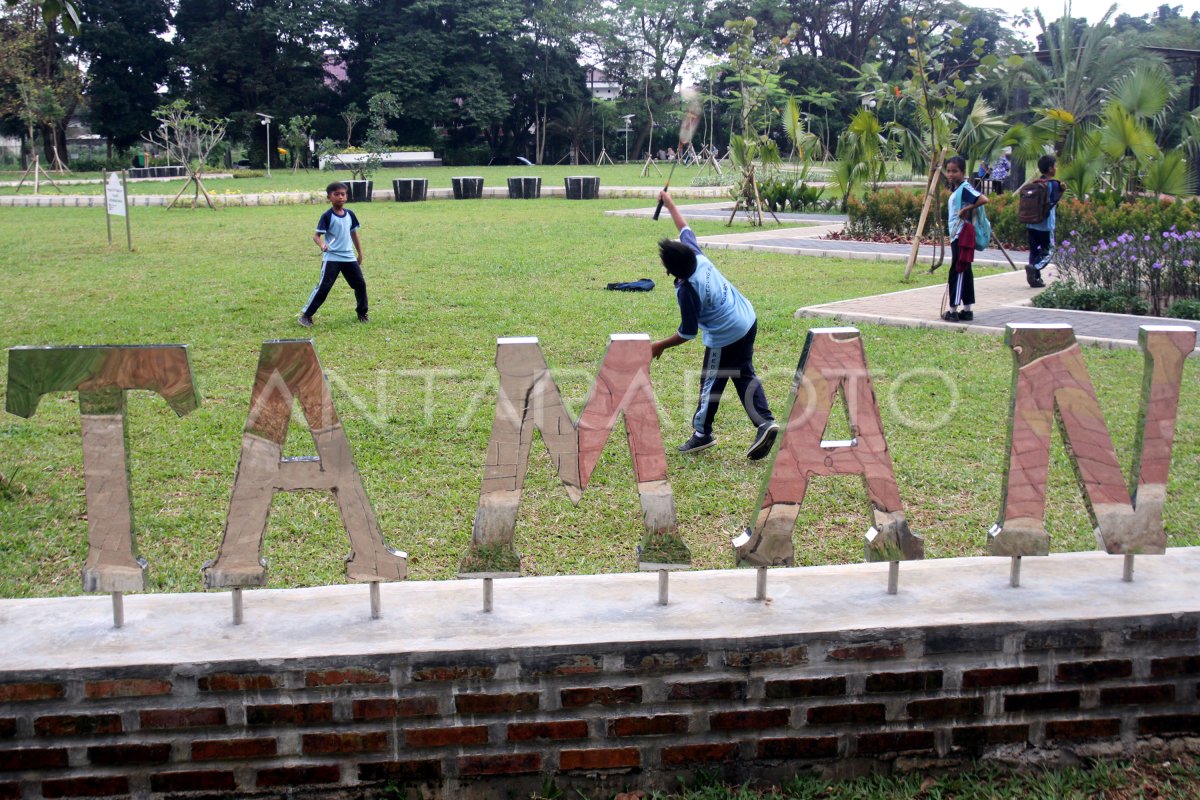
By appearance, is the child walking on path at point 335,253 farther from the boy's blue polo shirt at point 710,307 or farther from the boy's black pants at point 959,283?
the boy's black pants at point 959,283

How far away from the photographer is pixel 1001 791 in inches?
113

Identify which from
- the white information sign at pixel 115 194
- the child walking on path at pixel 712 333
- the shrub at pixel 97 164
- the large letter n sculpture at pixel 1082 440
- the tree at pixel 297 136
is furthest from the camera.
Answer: the shrub at pixel 97 164

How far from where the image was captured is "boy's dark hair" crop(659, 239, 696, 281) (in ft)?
17.8

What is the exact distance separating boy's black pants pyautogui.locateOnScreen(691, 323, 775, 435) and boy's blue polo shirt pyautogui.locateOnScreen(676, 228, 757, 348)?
67 millimetres

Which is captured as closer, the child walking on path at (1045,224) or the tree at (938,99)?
the tree at (938,99)

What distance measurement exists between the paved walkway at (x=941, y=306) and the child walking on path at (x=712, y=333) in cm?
428

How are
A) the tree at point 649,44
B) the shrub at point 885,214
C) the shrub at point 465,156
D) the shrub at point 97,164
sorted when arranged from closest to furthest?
the shrub at point 885,214
the shrub at point 97,164
the shrub at point 465,156
the tree at point 649,44

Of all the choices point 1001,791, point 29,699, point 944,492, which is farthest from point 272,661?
point 944,492

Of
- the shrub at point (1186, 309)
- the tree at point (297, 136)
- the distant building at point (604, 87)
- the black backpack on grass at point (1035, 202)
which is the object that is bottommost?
the shrub at point (1186, 309)

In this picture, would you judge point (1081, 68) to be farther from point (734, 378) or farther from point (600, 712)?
point (600, 712)

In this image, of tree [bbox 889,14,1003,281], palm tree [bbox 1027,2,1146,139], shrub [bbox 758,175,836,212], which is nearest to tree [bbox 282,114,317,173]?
shrub [bbox 758,175,836,212]

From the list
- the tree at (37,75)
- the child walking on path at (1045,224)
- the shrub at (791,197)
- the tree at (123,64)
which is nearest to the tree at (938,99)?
the child walking on path at (1045,224)

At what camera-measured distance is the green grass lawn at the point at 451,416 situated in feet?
15.5

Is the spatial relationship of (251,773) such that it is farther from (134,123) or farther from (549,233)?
(134,123)
